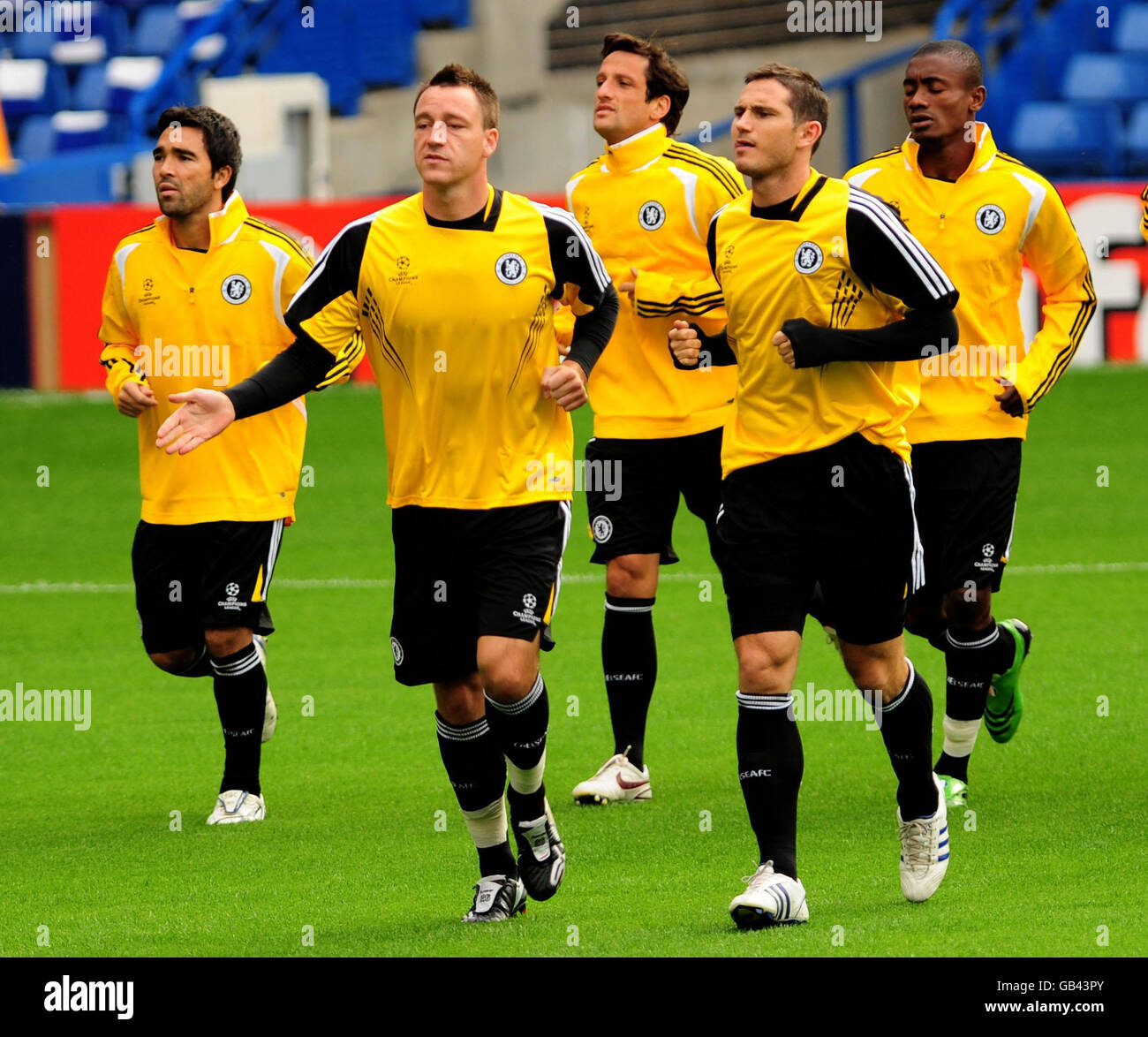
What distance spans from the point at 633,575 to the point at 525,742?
2.05 meters

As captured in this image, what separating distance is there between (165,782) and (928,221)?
3.52m

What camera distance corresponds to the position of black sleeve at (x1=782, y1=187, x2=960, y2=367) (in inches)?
215

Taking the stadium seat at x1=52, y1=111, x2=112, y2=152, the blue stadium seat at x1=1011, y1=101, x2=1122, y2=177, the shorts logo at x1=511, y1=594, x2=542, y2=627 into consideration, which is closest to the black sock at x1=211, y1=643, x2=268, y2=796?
the shorts logo at x1=511, y1=594, x2=542, y2=627

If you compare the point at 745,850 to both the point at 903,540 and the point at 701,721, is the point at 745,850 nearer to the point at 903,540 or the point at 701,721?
the point at 903,540

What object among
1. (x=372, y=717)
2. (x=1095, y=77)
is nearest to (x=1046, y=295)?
(x=372, y=717)

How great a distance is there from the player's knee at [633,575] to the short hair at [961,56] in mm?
2034

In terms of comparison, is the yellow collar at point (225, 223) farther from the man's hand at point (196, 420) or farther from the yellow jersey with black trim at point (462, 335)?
the man's hand at point (196, 420)

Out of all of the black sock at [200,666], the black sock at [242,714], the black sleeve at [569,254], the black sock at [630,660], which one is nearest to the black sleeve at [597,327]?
the black sleeve at [569,254]

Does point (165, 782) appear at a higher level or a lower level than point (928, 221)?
lower

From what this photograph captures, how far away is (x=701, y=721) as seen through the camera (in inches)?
346

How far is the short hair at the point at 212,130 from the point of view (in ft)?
23.8

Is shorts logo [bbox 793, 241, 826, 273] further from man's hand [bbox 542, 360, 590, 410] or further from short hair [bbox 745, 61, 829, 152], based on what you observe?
man's hand [bbox 542, 360, 590, 410]

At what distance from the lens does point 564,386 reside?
18.3 feet
